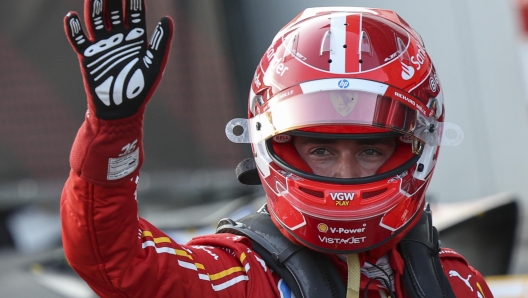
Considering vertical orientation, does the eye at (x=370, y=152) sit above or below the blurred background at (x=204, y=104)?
above

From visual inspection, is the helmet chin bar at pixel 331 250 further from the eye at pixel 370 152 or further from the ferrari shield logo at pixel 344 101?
the ferrari shield logo at pixel 344 101

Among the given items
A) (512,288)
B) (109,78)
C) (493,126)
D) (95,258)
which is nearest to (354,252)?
(95,258)

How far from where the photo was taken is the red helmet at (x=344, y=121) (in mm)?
1878

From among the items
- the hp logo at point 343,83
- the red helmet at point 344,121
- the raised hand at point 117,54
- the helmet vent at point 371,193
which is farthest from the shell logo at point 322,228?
the raised hand at point 117,54

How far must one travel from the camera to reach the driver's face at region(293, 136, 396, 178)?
6.31 ft

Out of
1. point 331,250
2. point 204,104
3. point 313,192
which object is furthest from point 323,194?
point 204,104

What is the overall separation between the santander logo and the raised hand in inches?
29.1

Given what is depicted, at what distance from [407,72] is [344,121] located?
0.25 m

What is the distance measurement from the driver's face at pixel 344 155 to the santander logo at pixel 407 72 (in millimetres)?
160

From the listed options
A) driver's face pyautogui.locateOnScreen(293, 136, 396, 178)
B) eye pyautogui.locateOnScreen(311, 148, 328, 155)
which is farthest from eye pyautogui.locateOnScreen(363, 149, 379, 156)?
eye pyautogui.locateOnScreen(311, 148, 328, 155)

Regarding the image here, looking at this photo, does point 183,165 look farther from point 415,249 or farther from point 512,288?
point 415,249

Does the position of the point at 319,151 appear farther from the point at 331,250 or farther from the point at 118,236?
the point at 118,236

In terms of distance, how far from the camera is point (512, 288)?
11.6 ft

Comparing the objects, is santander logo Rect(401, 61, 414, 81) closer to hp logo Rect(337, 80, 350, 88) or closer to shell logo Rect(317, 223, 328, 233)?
hp logo Rect(337, 80, 350, 88)
